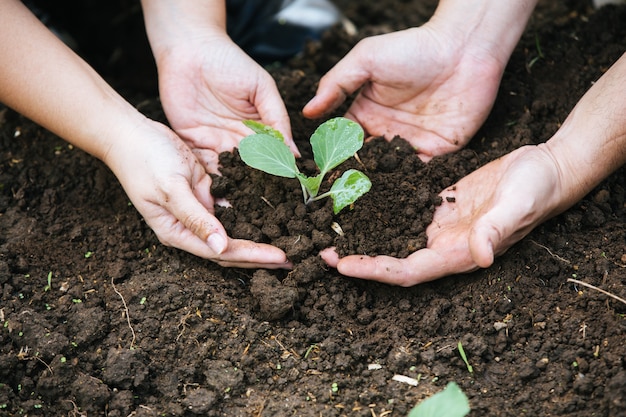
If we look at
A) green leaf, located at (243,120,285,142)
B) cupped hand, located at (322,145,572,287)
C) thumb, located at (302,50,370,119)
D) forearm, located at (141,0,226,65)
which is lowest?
cupped hand, located at (322,145,572,287)

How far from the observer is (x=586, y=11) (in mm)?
3029

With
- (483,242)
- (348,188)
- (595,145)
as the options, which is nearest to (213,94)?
(348,188)

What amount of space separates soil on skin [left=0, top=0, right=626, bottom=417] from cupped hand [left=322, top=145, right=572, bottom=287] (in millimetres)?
71

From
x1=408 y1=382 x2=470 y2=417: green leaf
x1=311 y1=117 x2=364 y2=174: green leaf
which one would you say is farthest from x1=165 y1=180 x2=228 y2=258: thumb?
x1=408 y1=382 x2=470 y2=417: green leaf

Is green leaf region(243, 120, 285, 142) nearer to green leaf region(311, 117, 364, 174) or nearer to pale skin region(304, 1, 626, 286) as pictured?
green leaf region(311, 117, 364, 174)

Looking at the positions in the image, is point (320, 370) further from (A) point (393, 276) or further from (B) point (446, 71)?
(B) point (446, 71)

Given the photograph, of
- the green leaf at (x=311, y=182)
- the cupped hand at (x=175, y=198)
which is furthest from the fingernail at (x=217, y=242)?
the green leaf at (x=311, y=182)

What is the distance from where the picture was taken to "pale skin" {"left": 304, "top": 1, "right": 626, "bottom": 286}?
2.03 meters

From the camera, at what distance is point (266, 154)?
2111mm

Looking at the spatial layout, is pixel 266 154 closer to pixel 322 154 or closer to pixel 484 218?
pixel 322 154

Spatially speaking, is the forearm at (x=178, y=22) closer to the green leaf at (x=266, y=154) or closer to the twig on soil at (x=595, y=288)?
the green leaf at (x=266, y=154)

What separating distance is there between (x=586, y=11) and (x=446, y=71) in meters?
0.98

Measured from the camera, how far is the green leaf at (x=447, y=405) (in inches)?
60.5

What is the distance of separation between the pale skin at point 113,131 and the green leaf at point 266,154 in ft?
0.70
